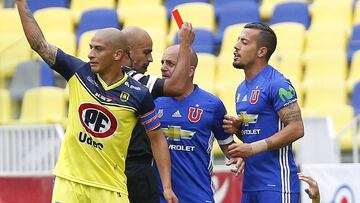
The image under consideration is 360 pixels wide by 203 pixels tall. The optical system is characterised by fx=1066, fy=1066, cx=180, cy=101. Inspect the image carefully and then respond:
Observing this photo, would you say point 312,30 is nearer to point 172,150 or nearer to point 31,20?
point 172,150

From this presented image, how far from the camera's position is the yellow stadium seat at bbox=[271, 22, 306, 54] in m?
13.5

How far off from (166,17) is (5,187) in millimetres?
4674

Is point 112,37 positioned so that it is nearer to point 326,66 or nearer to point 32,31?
point 32,31

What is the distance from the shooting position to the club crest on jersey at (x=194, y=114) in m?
7.91

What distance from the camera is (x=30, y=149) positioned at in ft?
38.0

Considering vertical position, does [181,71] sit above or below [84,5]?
below

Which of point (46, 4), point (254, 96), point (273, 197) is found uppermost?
point (46, 4)

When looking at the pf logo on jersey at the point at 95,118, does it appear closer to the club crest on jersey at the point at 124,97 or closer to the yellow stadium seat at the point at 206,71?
the club crest on jersey at the point at 124,97

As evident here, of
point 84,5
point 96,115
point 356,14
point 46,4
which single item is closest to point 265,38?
point 96,115

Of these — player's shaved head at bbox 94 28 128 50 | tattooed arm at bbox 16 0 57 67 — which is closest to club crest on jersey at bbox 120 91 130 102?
player's shaved head at bbox 94 28 128 50

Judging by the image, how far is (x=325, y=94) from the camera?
1296 cm

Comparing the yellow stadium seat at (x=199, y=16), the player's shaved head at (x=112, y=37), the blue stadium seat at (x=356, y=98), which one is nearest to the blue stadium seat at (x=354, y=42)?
the blue stadium seat at (x=356, y=98)

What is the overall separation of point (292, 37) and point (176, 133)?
5.96m

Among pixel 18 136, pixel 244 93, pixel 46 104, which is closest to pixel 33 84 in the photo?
pixel 18 136
